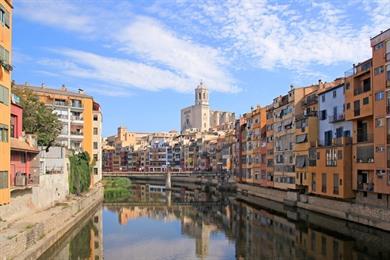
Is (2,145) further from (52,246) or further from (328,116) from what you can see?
(328,116)

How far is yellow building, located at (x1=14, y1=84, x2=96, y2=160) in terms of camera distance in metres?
78.4

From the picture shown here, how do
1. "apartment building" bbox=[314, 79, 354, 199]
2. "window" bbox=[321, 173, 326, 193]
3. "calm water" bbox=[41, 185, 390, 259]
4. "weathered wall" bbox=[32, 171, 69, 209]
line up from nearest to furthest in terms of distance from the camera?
1. "calm water" bbox=[41, 185, 390, 259]
2. "weathered wall" bbox=[32, 171, 69, 209]
3. "apartment building" bbox=[314, 79, 354, 199]
4. "window" bbox=[321, 173, 326, 193]

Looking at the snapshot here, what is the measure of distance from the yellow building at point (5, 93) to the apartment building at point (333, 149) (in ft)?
102

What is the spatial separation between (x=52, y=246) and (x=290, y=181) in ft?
122

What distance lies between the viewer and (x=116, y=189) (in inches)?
3666

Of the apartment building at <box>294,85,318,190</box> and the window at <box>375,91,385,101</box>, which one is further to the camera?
the apartment building at <box>294,85,318,190</box>

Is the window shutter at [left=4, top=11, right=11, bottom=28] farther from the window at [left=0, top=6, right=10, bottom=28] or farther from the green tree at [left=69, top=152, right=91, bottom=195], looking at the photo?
the green tree at [left=69, top=152, right=91, bottom=195]

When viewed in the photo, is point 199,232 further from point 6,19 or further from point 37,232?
point 6,19

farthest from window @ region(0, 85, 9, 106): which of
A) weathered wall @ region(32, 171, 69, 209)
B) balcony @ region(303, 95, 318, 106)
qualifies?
balcony @ region(303, 95, 318, 106)

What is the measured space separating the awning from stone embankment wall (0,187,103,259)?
481 cm

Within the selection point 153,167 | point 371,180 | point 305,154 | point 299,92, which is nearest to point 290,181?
point 305,154

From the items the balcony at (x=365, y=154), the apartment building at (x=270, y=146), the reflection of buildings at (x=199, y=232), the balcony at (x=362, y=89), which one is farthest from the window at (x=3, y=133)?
the apartment building at (x=270, y=146)

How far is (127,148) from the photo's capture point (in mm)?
198500

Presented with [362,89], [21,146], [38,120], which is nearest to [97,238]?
[21,146]
